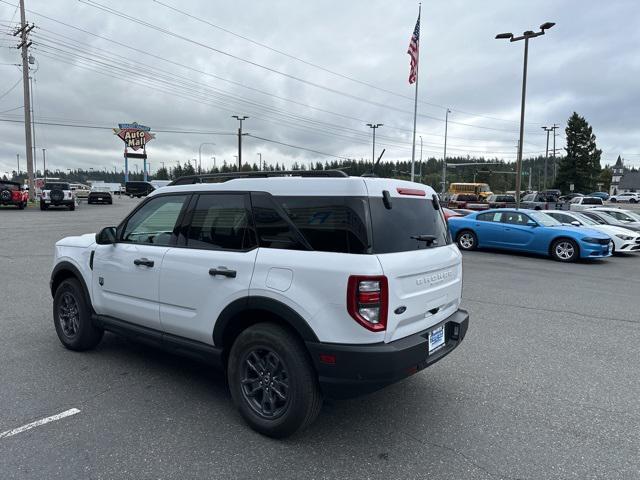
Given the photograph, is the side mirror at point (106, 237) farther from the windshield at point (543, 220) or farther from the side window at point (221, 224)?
the windshield at point (543, 220)

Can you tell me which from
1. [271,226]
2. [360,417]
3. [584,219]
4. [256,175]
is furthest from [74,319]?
[584,219]

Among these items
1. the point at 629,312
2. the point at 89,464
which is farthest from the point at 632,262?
the point at 89,464

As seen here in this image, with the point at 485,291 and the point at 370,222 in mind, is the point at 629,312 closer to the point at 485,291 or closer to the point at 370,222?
the point at 485,291

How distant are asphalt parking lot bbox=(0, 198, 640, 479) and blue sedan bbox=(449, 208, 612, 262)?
725 centimetres

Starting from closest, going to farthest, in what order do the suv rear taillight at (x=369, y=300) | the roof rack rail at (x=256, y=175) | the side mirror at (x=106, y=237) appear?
1. the suv rear taillight at (x=369, y=300)
2. the roof rack rail at (x=256, y=175)
3. the side mirror at (x=106, y=237)

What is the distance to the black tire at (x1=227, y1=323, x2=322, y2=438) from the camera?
2953mm

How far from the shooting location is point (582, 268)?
11.5 m

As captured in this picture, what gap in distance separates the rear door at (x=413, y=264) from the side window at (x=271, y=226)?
0.58 m

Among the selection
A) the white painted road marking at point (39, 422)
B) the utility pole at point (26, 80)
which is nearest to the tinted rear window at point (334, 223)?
the white painted road marking at point (39, 422)

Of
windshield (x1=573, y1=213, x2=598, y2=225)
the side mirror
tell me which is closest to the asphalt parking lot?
the side mirror

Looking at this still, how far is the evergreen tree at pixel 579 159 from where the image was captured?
6731 cm

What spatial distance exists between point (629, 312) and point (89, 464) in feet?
24.2

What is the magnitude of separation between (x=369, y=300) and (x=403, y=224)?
0.73 meters

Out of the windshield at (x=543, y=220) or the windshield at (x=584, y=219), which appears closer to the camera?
the windshield at (x=543, y=220)
